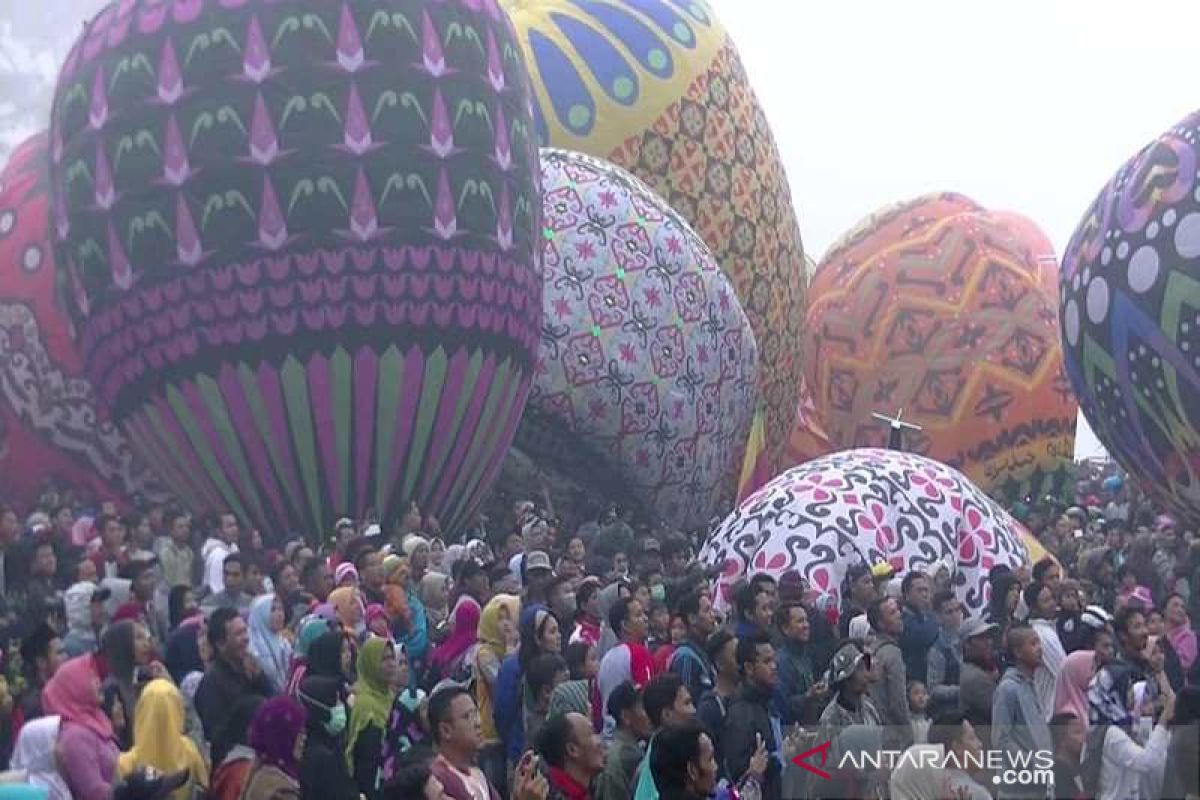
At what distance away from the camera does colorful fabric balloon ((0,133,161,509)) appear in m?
19.9

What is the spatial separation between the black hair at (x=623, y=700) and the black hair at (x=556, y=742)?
62 cm

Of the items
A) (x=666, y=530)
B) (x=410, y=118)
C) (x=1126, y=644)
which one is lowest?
(x=666, y=530)

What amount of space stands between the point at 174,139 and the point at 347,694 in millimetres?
8726

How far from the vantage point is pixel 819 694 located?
8.39 metres

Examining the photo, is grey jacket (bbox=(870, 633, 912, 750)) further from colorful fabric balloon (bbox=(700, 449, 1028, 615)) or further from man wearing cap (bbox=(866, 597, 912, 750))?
colorful fabric balloon (bbox=(700, 449, 1028, 615))

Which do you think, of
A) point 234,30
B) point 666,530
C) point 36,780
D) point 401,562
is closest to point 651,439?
point 666,530

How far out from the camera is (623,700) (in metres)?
7.29

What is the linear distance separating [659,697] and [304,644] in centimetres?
274

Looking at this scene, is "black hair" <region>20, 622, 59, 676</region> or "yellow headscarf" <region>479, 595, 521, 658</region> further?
"yellow headscarf" <region>479, 595, 521, 658</region>

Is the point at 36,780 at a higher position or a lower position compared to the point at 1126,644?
higher

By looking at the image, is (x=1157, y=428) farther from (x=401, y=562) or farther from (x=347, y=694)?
(x=347, y=694)

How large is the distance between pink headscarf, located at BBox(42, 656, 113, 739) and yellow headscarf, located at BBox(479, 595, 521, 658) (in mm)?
2383

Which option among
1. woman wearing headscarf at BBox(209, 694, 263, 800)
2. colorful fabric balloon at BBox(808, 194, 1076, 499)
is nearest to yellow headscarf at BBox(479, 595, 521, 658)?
woman wearing headscarf at BBox(209, 694, 263, 800)

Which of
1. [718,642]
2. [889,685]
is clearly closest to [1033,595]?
[889,685]
